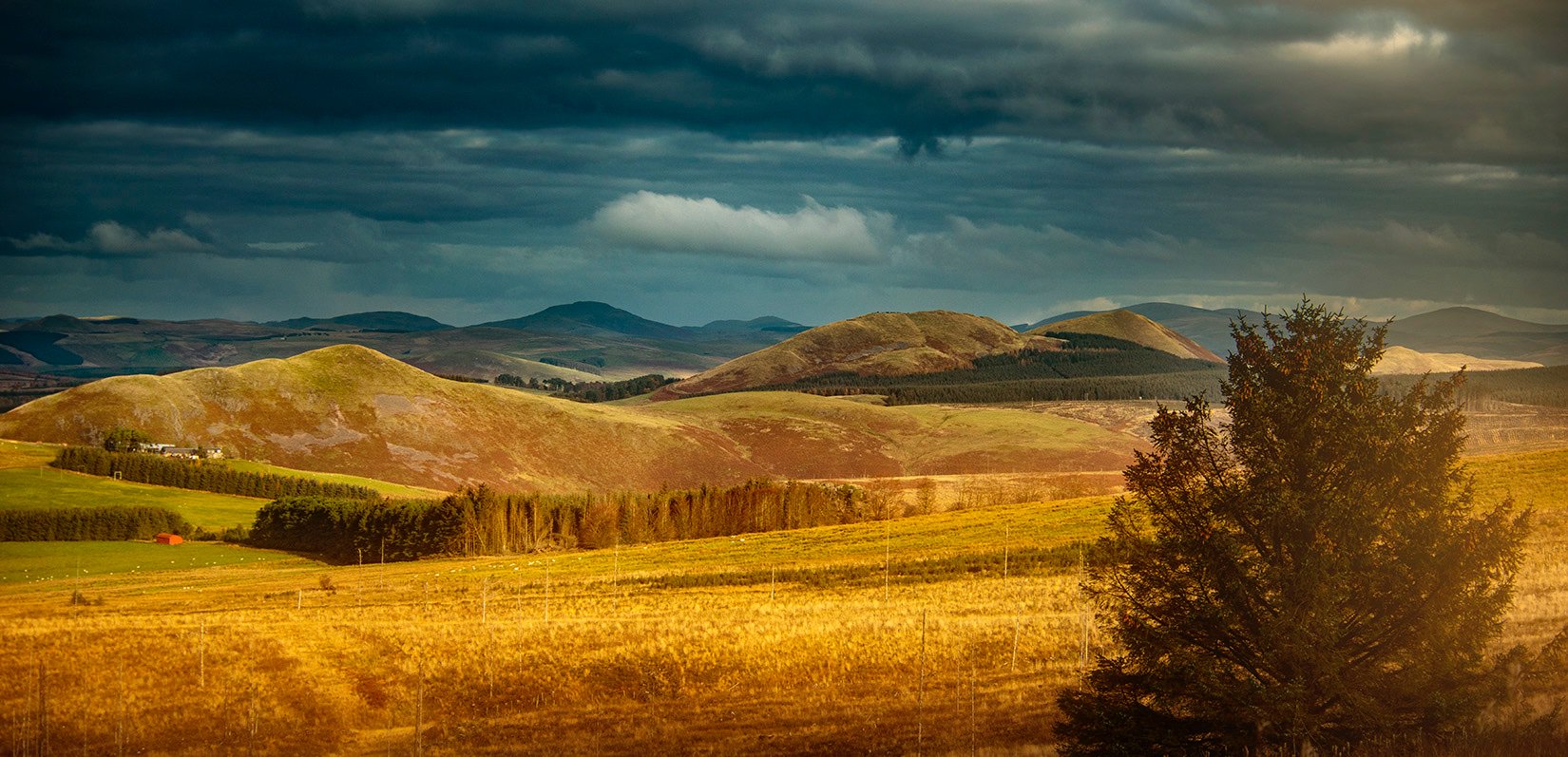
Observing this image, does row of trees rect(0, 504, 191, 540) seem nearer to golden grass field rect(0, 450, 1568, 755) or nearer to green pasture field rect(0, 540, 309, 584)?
green pasture field rect(0, 540, 309, 584)

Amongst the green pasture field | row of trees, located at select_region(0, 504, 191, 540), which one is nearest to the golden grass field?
the green pasture field

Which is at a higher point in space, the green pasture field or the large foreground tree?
the large foreground tree

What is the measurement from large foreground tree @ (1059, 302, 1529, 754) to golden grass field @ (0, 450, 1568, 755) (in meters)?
6.41

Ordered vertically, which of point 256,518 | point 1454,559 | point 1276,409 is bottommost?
point 256,518

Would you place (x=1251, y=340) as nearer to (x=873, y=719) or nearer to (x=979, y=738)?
(x=979, y=738)

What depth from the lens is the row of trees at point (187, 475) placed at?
569 ft

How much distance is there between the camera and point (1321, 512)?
22188 millimetres

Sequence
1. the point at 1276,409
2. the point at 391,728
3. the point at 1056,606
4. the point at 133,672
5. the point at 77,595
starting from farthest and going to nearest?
1. the point at 77,595
2. the point at 1056,606
3. the point at 133,672
4. the point at 391,728
5. the point at 1276,409

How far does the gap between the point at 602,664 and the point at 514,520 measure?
9703 cm

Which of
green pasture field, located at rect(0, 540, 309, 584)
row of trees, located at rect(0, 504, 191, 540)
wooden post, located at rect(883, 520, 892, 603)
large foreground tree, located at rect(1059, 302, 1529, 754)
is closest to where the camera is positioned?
large foreground tree, located at rect(1059, 302, 1529, 754)

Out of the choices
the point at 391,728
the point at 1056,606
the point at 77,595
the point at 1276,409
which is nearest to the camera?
the point at 1276,409

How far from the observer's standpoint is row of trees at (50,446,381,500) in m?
173

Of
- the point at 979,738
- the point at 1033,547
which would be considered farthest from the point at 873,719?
the point at 1033,547

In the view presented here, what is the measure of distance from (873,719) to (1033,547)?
178 feet
